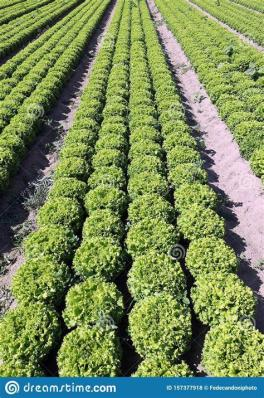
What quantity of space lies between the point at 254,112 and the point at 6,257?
49.6 ft

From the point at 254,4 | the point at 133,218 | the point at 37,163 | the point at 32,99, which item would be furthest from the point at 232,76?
the point at 254,4

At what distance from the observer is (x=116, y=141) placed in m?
17.6

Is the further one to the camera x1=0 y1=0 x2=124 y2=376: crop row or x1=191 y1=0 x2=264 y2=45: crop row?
x1=191 y1=0 x2=264 y2=45: crop row

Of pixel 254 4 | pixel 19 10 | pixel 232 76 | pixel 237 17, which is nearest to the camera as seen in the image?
pixel 232 76

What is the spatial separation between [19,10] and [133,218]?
53.0m

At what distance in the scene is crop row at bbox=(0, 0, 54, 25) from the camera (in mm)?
49631

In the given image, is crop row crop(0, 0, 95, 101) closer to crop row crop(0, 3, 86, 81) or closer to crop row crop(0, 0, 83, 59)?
crop row crop(0, 3, 86, 81)

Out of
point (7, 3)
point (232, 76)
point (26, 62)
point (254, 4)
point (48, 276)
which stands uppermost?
point (7, 3)

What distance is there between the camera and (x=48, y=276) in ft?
35.9

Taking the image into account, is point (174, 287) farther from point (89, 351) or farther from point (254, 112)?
point (254, 112)

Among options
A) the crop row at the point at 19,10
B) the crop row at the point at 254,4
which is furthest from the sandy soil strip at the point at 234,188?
the crop row at the point at 254,4

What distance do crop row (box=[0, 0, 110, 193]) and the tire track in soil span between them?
30.4ft

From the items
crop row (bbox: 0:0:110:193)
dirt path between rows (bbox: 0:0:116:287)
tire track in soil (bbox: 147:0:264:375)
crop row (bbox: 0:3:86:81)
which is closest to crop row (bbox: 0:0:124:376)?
dirt path between rows (bbox: 0:0:116:287)

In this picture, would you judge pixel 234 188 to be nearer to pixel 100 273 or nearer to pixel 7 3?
pixel 100 273
